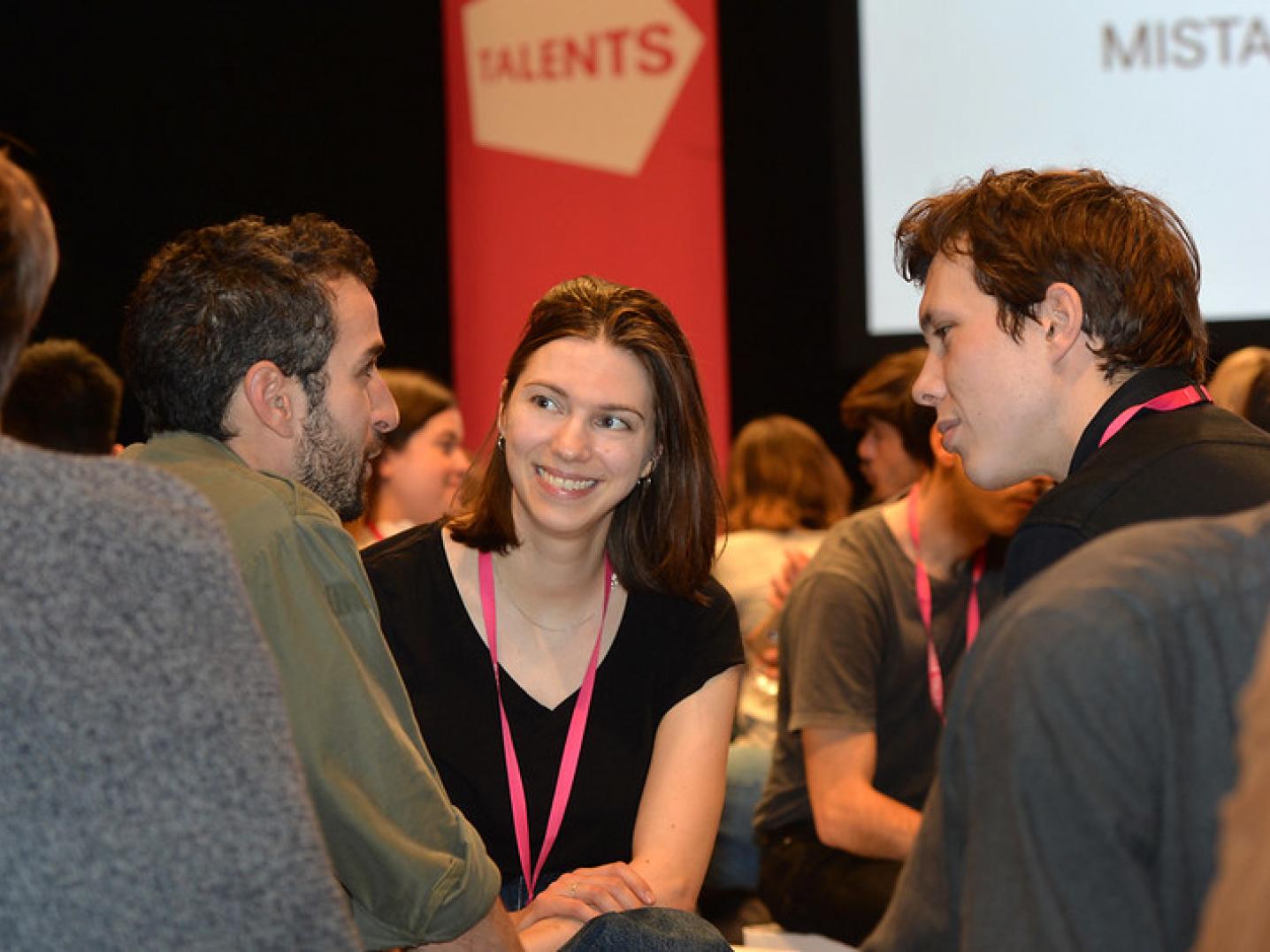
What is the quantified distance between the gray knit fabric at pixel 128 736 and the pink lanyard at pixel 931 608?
7.08 ft

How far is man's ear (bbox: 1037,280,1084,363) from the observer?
1.99 m

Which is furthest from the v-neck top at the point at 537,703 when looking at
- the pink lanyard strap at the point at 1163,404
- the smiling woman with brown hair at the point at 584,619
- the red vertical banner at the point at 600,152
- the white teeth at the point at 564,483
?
the red vertical banner at the point at 600,152

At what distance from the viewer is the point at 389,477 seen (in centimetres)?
440

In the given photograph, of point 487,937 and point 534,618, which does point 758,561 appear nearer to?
point 534,618

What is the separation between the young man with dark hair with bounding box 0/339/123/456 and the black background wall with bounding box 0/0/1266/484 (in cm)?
259

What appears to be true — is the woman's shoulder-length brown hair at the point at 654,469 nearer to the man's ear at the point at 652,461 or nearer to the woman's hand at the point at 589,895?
the man's ear at the point at 652,461

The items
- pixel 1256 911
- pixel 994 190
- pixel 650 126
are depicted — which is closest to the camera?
pixel 1256 911

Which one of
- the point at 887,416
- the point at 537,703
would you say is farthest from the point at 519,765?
the point at 887,416

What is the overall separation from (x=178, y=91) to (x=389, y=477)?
2.51 meters

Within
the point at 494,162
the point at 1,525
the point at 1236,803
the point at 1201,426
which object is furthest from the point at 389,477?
the point at 1236,803

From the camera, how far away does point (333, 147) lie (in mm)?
6141

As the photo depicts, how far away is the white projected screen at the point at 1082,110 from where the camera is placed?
527cm

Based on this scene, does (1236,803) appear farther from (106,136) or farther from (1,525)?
(106,136)

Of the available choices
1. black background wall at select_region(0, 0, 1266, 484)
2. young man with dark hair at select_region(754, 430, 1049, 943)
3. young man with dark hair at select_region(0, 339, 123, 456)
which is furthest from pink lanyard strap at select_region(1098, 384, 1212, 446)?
black background wall at select_region(0, 0, 1266, 484)
